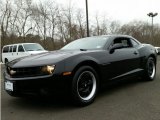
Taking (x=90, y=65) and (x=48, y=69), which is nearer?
(x=48, y=69)

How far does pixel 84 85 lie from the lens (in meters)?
4.89

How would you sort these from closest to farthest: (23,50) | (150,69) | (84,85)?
(84,85), (150,69), (23,50)

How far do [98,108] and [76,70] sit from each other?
2.55 feet

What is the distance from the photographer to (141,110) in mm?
4309

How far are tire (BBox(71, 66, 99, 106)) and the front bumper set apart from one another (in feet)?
0.62

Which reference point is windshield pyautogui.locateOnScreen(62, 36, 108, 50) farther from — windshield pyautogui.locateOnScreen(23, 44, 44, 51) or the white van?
windshield pyautogui.locateOnScreen(23, 44, 44, 51)

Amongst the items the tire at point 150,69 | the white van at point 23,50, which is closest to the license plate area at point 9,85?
the tire at point 150,69

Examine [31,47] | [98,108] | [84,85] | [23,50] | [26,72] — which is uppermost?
[31,47]

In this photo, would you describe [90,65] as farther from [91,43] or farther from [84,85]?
[91,43]

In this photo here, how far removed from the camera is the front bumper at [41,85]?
14.1 feet

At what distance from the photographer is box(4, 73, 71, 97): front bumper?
4.30m

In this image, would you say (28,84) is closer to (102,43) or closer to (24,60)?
(24,60)

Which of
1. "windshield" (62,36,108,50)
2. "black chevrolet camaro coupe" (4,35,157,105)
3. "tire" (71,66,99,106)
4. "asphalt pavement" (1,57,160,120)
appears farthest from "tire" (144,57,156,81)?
"tire" (71,66,99,106)

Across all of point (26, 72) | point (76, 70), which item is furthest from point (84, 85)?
point (26, 72)
